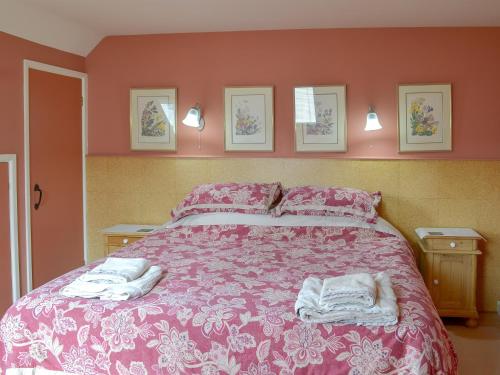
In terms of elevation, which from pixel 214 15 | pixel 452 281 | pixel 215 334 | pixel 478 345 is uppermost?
pixel 214 15

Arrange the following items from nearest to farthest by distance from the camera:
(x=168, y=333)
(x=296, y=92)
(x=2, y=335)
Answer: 1. (x=168, y=333)
2. (x=2, y=335)
3. (x=296, y=92)

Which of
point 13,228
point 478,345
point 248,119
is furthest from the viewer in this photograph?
point 248,119

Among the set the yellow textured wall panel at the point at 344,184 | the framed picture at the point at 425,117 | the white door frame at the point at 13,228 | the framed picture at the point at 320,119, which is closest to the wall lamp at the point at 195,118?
the yellow textured wall panel at the point at 344,184

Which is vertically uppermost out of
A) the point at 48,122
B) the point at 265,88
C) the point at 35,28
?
the point at 35,28

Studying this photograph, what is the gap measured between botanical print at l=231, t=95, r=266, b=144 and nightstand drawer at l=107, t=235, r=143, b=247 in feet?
3.79

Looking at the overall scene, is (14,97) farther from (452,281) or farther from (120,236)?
(452,281)

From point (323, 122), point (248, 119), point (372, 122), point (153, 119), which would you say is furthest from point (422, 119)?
point (153, 119)

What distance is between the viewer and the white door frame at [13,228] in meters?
3.64

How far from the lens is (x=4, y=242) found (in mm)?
3596

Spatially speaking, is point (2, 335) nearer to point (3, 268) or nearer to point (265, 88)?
point (3, 268)

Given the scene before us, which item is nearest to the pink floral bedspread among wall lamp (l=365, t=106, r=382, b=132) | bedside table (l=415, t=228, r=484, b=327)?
bedside table (l=415, t=228, r=484, b=327)

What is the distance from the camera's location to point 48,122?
4.07 metres

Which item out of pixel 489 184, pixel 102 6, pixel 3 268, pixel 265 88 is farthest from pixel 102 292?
pixel 489 184

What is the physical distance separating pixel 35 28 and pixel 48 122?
2.29 ft
